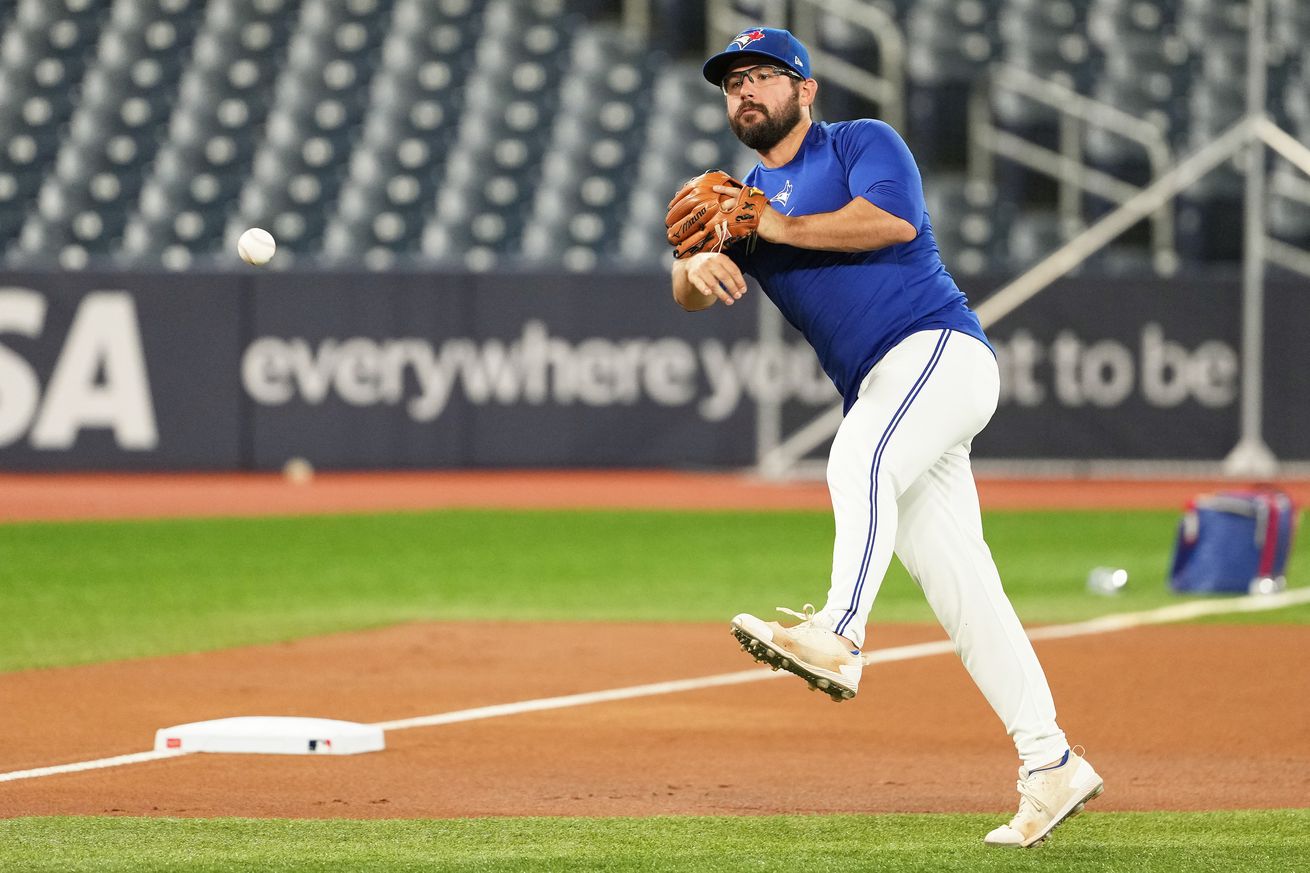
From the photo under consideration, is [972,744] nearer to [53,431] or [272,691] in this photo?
[272,691]

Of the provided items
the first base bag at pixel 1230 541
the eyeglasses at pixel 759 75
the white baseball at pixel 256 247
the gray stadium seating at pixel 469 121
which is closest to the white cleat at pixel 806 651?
the eyeglasses at pixel 759 75

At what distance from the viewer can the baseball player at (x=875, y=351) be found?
5008mm

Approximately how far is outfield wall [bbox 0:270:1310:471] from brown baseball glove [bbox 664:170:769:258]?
533 inches

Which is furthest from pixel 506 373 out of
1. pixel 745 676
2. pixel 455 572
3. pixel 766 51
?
pixel 766 51

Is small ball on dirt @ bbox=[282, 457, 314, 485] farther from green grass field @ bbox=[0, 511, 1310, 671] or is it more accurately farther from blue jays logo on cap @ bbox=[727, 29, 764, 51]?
blue jays logo on cap @ bbox=[727, 29, 764, 51]

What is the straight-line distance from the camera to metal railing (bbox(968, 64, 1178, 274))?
866 inches

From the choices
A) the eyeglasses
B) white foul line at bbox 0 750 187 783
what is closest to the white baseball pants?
the eyeglasses

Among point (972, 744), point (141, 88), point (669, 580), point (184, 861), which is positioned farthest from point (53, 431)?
point (184, 861)

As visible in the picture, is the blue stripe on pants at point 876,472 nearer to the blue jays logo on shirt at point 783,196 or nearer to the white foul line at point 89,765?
the blue jays logo on shirt at point 783,196

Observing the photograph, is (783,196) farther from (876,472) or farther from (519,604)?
(519,604)

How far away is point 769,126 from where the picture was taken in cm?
532

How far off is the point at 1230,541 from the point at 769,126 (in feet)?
23.5

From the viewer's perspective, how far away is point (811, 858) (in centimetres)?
478

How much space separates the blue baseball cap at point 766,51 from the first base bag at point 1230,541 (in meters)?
6.92
